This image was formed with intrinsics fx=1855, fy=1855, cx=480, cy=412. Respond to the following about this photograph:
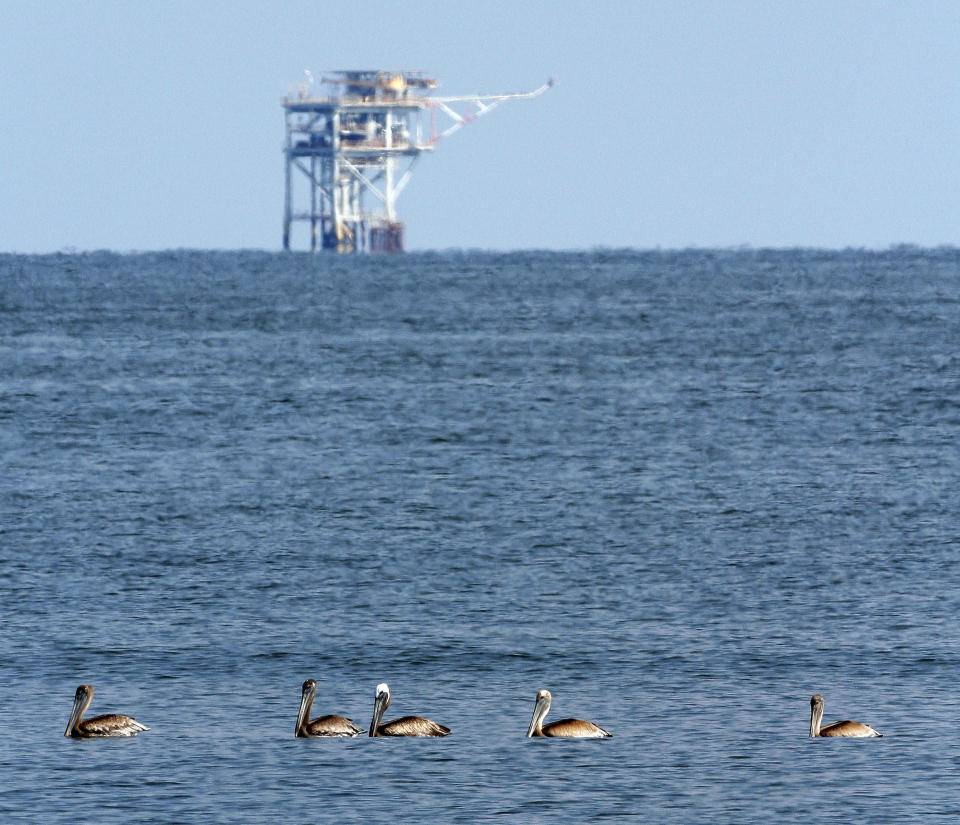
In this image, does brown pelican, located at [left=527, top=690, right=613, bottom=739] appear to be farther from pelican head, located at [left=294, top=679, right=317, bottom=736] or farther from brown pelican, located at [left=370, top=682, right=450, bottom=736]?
pelican head, located at [left=294, top=679, right=317, bottom=736]

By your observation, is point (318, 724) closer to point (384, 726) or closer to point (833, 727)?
point (384, 726)

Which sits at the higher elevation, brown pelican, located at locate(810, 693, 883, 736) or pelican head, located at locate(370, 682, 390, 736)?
pelican head, located at locate(370, 682, 390, 736)

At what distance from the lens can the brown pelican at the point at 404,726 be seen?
810 inches

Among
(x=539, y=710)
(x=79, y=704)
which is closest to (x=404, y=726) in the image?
(x=539, y=710)

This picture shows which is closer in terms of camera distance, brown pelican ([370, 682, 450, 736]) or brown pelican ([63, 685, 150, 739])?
brown pelican ([63, 685, 150, 739])

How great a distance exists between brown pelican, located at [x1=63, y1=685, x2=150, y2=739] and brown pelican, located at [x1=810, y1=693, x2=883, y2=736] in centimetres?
752

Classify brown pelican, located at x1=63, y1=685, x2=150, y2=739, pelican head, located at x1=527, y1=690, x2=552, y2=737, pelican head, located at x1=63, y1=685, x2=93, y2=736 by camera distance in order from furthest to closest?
pelican head, located at x1=527, y1=690, x2=552, y2=737 → pelican head, located at x1=63, y1=685, x2=93, y2=736 → brown pelican, located at x1=63, y1=685, x2=150, y2=739

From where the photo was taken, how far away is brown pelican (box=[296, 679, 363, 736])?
20.6 metres

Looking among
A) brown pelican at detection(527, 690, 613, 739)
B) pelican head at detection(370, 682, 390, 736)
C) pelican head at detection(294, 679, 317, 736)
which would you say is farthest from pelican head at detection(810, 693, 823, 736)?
pelican head at detection(294, 679, 317, 736)

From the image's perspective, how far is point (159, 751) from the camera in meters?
20.2

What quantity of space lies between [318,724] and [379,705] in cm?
79

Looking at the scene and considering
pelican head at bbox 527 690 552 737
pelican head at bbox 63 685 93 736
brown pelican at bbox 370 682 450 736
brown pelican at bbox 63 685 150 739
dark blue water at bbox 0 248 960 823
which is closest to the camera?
dark blue water at bbox 0 248 960 823

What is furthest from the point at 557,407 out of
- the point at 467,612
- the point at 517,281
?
the point at 517,281

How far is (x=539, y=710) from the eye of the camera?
2095cm
